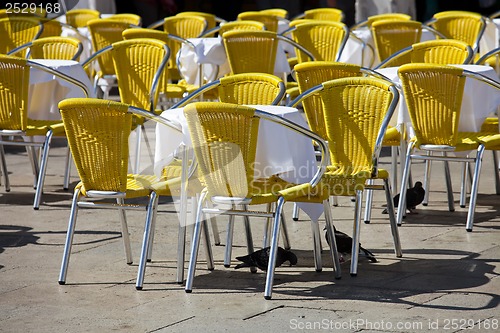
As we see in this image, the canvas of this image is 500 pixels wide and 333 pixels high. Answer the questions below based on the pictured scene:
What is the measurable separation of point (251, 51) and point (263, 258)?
3.66 m

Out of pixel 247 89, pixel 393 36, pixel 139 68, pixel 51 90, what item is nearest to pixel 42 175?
pixel 51 90

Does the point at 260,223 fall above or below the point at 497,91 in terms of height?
below

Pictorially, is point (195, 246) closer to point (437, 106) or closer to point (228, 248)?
point (228, 248)

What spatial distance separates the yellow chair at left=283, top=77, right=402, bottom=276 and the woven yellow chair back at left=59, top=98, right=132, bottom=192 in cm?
114

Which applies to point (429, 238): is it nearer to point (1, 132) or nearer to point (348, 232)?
point (348, 232)

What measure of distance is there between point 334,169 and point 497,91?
5.86 ft

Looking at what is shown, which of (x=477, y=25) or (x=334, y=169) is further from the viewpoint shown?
(x=477, y=25)

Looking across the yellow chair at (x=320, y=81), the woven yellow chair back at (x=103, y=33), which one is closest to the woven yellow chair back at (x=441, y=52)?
the yellow chair at (x=320, y=81)

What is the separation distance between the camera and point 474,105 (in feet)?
24.0

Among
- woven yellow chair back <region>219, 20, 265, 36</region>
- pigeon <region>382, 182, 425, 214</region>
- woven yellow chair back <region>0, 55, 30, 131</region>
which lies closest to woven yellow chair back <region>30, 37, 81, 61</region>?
woven yellow chair back <region>0, 55, 30, 131</region>

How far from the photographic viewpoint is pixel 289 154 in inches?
229

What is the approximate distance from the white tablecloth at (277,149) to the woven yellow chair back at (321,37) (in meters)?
4.28

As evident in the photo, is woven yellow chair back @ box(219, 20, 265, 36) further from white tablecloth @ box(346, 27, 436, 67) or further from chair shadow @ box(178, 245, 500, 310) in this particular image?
chair shadow @ box(178, 245, 500, 310)

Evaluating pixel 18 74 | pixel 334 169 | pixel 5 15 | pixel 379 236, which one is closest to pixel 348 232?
pixel 379 236
